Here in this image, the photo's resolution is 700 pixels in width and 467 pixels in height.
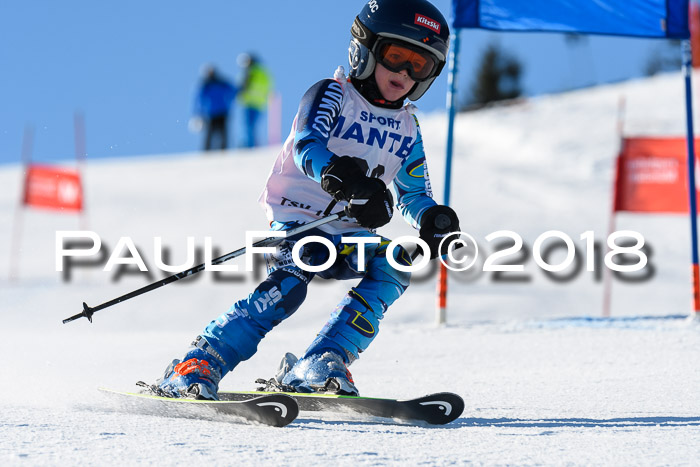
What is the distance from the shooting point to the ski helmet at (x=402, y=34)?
2.96 m

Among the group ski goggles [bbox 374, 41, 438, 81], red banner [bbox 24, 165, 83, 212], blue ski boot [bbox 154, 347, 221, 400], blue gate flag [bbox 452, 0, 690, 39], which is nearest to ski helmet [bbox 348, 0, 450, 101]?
ski goggles [bbox 374, 41, 438, 81]

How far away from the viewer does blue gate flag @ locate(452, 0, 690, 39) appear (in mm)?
5566

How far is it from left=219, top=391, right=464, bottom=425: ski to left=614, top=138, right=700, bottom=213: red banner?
5680 mm

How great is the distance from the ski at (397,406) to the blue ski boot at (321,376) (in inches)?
2.1

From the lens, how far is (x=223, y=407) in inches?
99.3

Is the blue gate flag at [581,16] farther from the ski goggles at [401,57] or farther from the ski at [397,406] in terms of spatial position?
the ski at [397,406]

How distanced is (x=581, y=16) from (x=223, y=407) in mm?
4019

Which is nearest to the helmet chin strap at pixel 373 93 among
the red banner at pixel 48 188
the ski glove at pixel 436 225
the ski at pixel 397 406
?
the ski glove at pixel 436 225

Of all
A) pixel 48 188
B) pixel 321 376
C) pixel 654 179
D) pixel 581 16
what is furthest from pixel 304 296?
pixel 48 188

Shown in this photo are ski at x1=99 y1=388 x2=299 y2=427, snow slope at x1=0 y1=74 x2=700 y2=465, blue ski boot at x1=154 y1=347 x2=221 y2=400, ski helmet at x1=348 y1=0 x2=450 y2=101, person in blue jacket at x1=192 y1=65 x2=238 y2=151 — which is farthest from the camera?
person in blue jacket at x1=192 y1=65 x2=238 y2=151

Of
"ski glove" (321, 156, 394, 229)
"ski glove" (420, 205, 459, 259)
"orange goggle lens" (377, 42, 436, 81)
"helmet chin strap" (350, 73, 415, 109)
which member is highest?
"orange goggle lens" (377, 42, 436, 81)

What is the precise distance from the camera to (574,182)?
14.4 metres

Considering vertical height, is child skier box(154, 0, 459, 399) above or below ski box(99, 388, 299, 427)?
above

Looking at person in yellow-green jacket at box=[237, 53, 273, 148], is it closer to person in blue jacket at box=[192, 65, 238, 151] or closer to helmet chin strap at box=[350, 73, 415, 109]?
person in blue jacket at box=[192, 65, 238, 151]
